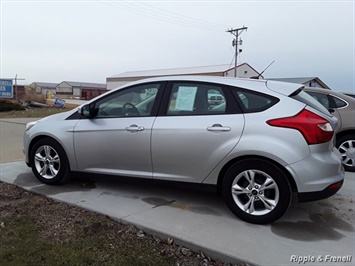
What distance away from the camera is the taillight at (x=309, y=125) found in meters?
3.24

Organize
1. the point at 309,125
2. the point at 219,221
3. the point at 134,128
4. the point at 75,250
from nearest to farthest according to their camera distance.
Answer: the point at 75,250
the point at 309,125
the point at 219,221
the point at 134,128

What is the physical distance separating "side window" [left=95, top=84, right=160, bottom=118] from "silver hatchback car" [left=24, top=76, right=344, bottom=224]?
14 millimetres

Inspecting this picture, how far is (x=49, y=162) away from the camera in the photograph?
15.1ft

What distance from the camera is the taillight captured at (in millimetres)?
3242

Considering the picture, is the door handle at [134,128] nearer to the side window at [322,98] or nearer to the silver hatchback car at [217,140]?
the silver hatchback car at [217,140]

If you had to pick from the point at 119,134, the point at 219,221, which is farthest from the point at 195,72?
the point at 219,221

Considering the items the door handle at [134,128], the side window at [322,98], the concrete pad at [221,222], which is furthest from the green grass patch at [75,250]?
the side window at [322,98]

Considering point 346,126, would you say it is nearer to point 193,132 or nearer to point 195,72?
point 193,132

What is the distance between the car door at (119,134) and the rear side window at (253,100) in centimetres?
107

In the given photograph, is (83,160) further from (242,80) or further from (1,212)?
(242,80)

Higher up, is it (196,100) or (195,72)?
(195,72)

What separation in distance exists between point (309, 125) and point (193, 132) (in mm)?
1228

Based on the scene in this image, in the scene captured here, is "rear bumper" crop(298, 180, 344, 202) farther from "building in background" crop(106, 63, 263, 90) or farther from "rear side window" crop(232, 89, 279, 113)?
"building in background" crop(106, 63, 263, 90)

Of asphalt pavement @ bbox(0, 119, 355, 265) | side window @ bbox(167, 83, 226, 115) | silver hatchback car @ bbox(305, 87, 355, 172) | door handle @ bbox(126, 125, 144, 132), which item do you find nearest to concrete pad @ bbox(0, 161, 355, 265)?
asphalt pavement @ bbox(0, 119, 355, 265)
